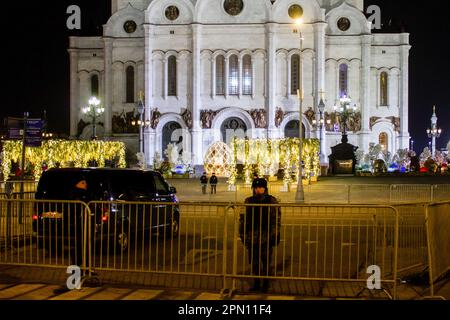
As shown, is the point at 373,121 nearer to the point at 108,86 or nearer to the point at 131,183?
the point at 108,86

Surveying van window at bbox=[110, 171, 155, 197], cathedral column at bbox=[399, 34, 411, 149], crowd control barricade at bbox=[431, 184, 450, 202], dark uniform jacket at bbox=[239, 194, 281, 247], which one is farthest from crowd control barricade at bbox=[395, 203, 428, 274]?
cathedral column at bbox=[399, 34, 411, 149]

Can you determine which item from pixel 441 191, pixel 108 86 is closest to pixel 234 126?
pixel 108 86

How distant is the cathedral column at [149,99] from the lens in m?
64.9

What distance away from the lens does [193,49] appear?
6469cm

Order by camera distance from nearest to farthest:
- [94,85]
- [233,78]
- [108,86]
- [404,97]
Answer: [233,78], [404,97], [108,86], [94,85]

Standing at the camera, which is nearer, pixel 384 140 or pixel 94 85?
pixel 384 140

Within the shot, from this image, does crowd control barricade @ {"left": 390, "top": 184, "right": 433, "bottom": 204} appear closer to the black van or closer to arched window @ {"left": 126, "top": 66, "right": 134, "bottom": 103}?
the black van

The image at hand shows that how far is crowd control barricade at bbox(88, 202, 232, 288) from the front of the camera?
408 inches

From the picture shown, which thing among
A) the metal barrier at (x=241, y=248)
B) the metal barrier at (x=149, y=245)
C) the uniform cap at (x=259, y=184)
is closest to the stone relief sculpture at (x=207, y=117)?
the metal barrier at (x=149, y=245)

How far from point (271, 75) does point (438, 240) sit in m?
54.9

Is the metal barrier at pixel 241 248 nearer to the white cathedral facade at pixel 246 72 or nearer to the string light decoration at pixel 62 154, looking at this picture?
the string light decoration at pixel 62 154

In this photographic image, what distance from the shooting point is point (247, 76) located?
65875 millimetres
